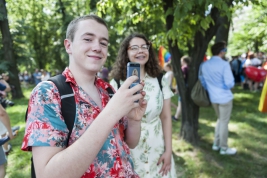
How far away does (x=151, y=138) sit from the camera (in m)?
2.14

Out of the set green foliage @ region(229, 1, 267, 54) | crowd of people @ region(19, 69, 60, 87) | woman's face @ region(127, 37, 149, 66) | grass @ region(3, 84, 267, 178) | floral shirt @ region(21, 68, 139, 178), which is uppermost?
green foliage @ region(229, 1, 267, 54)

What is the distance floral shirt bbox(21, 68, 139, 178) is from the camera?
0.87 meters

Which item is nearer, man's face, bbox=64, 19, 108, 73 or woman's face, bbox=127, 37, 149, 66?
man's face, bbox=64, 19, 108, 73

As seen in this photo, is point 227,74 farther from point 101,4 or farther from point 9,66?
point 9,66

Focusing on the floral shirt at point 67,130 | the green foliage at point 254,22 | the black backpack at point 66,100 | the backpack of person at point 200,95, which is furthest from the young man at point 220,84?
the black backpack at point 66,100

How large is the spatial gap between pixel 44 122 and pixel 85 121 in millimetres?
175

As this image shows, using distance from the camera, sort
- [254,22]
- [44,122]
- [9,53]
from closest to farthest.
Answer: [44,122], [254,22], [9,53]

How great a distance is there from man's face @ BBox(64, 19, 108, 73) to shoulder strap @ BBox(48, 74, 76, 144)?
0.40 ft

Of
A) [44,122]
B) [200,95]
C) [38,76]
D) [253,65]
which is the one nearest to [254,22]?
[253,65]

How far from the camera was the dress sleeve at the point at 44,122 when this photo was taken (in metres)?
0.86

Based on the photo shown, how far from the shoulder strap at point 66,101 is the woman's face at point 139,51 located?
127 cm

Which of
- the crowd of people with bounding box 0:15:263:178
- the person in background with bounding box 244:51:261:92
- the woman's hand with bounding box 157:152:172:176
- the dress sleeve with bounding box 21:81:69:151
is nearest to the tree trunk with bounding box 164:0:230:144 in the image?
the woman's hand with bounding box 157:152:172:176

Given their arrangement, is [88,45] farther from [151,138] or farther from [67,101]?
[151,138]

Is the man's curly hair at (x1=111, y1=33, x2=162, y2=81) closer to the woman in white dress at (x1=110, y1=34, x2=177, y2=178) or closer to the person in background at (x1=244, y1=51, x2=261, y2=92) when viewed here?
the woman in white dress at (x1=110, y1=34, x2=177, y2=178)
